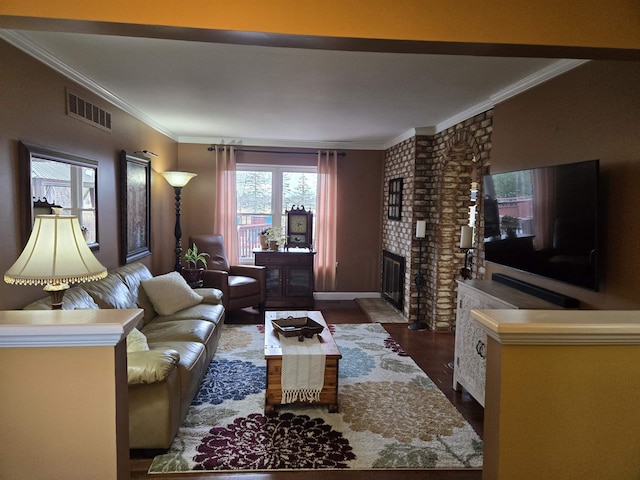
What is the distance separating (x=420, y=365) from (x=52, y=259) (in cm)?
309

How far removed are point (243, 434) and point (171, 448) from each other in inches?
17.0

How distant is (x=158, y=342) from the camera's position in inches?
121

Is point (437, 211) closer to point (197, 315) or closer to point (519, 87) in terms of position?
point (519, 87)

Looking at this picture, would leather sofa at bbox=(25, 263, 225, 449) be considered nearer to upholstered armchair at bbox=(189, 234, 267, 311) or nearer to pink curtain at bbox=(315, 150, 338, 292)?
upholstered armchair at bbox=(189, 234, 267, 311)

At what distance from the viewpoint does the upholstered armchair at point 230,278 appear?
515 centimetres

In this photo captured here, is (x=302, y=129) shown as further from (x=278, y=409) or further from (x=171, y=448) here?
(x=171, y=448)

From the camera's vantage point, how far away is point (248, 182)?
6.39 meters

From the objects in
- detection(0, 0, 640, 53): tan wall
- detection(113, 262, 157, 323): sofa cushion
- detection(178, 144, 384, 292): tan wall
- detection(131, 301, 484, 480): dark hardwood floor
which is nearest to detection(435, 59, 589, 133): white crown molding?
detection(0, 0, 640, 53): tan wall

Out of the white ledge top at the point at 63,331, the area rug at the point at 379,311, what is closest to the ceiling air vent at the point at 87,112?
the white ledge top at the point at 63,331

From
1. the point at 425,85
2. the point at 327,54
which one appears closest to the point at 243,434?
the point at 327,54

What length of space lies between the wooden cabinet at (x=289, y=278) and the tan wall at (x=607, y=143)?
3.46 meters

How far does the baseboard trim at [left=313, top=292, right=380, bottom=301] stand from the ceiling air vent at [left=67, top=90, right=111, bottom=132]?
3.84m

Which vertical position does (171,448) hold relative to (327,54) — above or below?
below

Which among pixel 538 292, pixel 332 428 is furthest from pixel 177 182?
pixel 538 292
